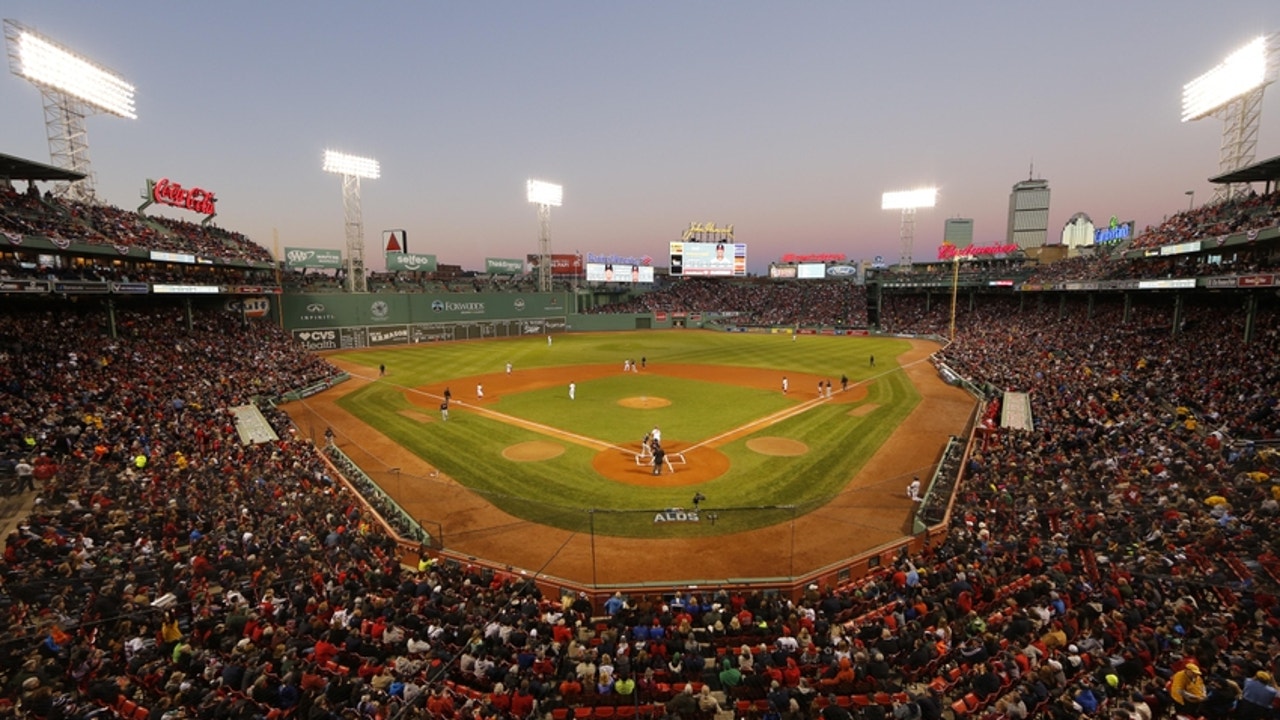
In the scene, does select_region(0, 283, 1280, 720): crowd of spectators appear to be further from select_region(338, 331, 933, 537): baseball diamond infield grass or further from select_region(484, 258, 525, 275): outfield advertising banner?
select_region(484, 258, 525, 275): outfield advertising banner

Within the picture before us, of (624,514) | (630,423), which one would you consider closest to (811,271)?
(630,423)

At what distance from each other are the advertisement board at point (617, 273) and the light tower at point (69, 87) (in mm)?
49459

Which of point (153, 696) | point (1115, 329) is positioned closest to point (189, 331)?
point (153, 696)

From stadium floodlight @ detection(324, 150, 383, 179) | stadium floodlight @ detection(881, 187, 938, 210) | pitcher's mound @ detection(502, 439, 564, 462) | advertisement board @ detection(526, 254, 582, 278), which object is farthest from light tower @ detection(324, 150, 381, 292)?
stadium floodlight @ detection(881, 187, 938, 210)

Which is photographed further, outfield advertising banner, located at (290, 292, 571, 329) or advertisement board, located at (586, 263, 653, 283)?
advertisement board, located at (586, 263, 653, 283)

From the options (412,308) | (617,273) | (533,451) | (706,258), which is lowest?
(533,451)

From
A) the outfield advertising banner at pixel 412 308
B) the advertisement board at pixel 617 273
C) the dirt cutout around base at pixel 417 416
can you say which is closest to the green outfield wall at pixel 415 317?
the outfield advertising banner at pixel 412 308

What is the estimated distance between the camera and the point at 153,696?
8.38 metres

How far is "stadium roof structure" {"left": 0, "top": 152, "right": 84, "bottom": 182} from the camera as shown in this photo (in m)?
29.2

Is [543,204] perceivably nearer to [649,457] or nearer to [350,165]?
[350,165]

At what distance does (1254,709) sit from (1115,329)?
41.1m

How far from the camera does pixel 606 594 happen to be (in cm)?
1246

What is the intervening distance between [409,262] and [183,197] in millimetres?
23599

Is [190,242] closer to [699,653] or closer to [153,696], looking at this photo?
[153,696]
